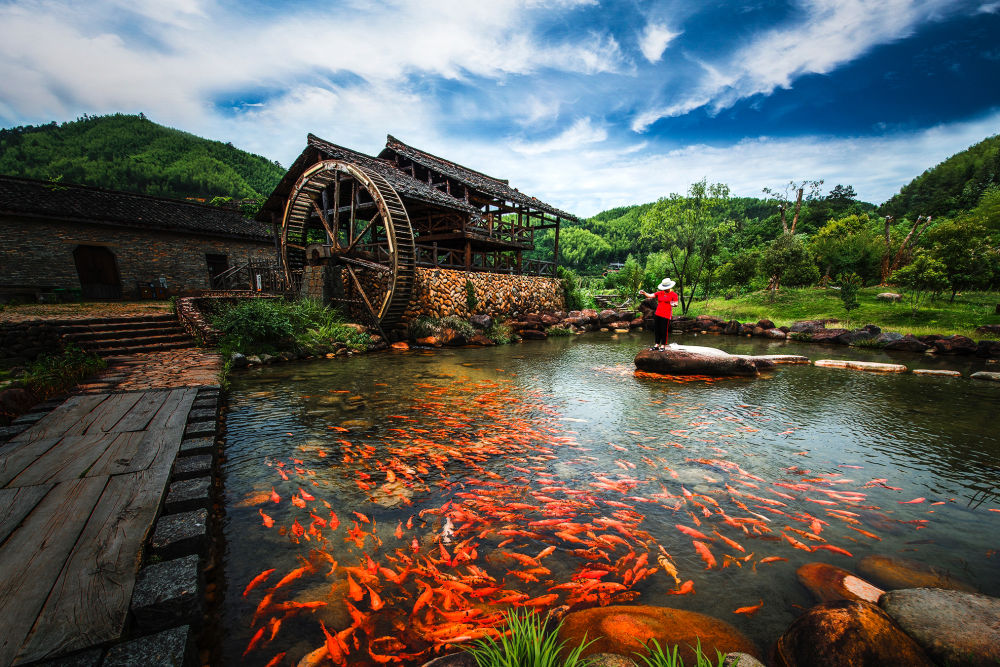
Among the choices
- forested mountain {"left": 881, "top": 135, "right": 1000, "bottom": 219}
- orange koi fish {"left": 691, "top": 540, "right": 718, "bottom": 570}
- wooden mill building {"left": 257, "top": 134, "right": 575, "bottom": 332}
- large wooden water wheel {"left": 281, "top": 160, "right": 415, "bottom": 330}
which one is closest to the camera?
orange koi fish {"left": 691, "top": 540, "right": 718, "bottom": 570}

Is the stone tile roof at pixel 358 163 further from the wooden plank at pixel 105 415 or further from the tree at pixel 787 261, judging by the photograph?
the tree at pixel 787 261

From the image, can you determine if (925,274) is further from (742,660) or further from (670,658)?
(670,658)

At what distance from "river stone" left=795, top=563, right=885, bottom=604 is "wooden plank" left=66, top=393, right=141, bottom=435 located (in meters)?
5.72

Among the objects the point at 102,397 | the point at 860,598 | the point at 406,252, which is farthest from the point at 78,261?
the point at 860,598

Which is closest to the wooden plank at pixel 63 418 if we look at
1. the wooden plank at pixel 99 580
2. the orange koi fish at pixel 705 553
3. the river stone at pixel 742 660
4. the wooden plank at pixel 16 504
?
the wooden plank at pixel 16 504

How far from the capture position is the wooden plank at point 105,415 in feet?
11.0

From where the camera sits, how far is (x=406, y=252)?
11656 millimetres

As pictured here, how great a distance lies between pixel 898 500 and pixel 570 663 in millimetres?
3589

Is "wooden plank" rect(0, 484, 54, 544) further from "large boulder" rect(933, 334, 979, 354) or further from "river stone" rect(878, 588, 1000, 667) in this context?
"large boulder" rect(933, 334, 979, 354)

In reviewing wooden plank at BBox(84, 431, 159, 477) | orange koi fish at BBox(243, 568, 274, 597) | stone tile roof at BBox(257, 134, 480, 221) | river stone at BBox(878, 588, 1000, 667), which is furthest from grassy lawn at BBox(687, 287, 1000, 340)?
wooden plank at BBox(84, 431, 159, 477)

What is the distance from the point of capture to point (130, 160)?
37344 millimetres

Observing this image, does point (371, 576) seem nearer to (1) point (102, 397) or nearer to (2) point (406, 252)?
(1) point (102, 397)

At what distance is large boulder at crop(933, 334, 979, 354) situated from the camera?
1034cm

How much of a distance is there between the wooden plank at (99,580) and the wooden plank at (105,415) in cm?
155
